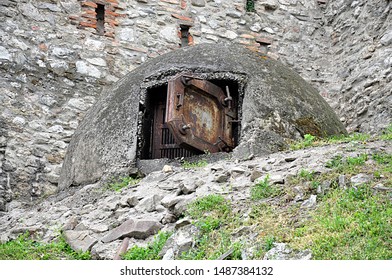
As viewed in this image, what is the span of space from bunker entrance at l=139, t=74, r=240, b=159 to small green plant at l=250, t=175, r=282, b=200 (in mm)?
1596

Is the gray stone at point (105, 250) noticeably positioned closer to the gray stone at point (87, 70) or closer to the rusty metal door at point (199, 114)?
the rusty metal door at point (199, 114)

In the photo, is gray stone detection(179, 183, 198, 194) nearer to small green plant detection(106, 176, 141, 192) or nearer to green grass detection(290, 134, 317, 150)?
small green plant detection(106, 176, 141, 192)

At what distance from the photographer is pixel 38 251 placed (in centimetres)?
727

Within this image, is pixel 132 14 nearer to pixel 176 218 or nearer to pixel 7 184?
pixel 7 184

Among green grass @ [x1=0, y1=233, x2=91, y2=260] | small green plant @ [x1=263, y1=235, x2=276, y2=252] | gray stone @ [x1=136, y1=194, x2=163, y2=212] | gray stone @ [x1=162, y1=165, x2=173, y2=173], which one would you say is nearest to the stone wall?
gray stone @ [x1=162, y1=165, x2=173, y2=173]

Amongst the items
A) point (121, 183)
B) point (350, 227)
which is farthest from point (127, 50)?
point (350, 227)

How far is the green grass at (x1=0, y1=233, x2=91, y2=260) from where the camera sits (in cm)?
700

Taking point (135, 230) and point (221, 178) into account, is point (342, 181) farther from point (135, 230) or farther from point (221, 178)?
point (135, 230)

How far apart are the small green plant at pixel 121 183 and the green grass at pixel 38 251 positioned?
1077 mm

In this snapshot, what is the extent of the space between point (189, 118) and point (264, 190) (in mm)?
1884

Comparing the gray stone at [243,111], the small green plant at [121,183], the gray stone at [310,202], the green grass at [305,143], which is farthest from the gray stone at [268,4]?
the gray stone at [310,202]

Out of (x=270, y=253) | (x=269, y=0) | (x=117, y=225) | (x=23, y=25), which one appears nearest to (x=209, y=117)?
(x=117, y=225)

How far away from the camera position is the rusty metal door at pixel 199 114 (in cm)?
840
